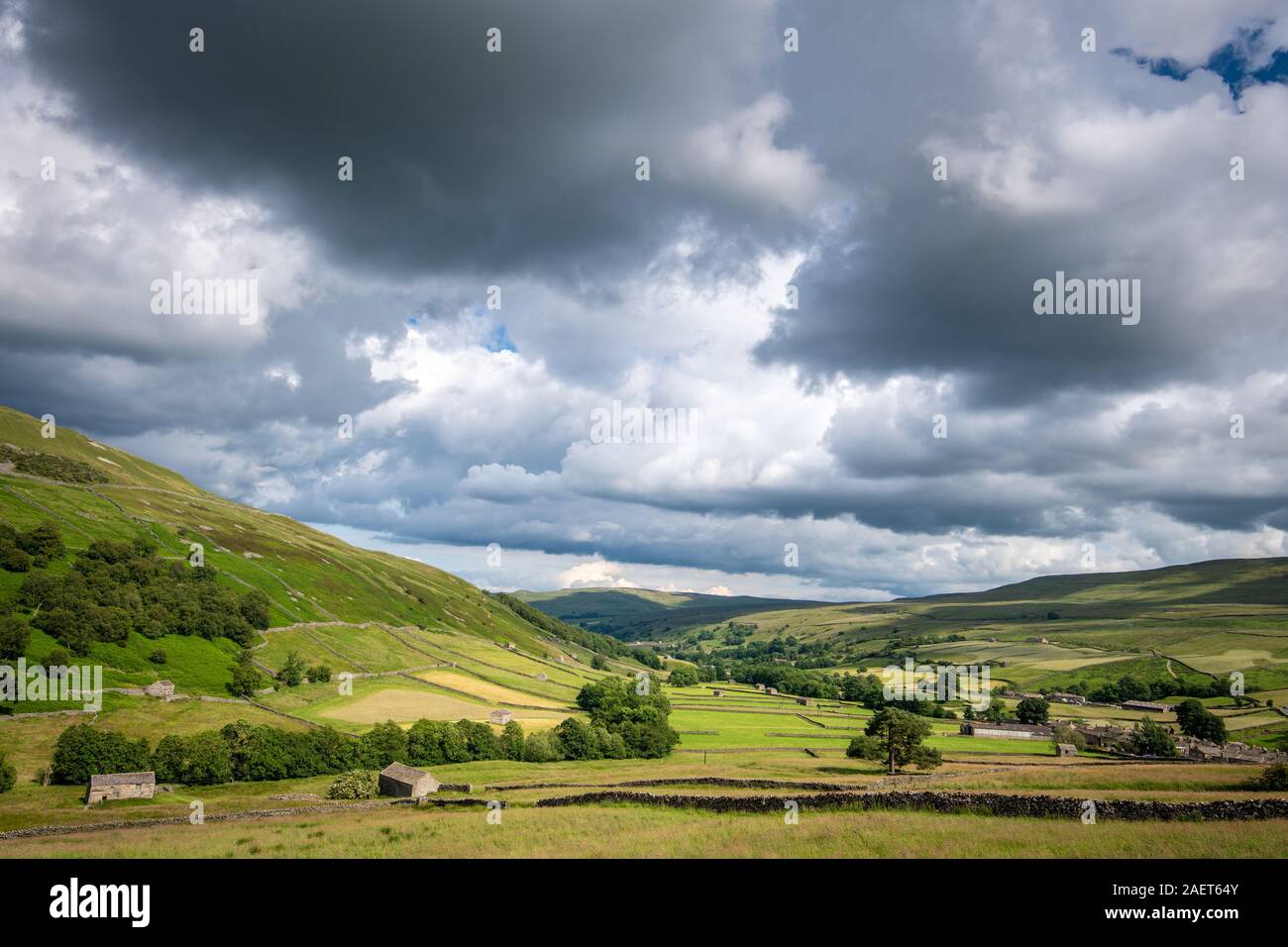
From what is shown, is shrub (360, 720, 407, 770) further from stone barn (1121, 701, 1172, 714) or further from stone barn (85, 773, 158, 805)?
stone barn (1121, 701, 1172, 714)

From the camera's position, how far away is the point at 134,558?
135500mm

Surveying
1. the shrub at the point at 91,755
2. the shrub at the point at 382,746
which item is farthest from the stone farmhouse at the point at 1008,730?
the shrub at the point at 91,755

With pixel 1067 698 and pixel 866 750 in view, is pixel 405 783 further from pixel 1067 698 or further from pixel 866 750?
pixel 1067 698

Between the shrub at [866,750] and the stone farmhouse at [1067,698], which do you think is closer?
the shrub at [866,750]

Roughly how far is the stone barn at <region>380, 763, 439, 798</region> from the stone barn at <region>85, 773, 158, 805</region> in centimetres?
2648

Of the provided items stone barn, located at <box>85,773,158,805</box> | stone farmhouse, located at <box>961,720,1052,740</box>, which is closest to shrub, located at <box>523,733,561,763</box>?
stone barn, located at <box>85,773,158,805</box>

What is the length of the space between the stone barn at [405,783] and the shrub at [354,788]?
1205 millimetres

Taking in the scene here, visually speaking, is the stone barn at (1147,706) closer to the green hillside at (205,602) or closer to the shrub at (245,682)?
the green hillside at (205,602)

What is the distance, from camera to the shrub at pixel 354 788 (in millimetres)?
64062

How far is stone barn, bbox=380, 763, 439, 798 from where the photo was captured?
6222 cm

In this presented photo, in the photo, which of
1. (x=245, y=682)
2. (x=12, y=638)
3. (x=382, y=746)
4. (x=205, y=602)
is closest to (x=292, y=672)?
(x=245, y=682)

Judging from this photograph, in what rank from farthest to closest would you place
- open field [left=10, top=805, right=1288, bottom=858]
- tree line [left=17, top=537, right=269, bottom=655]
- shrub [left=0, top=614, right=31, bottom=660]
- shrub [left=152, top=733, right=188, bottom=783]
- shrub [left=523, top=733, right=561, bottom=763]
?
tree line [left=17, top=537, right=269, bottom=655]
shrub [left=523, top=733, right=561, bottom=763]
shrub [left=0, top=614, right=31, bottom=660]
shrub [left=152, top=733, right=188, bottom=783]
open field [left=10, top=805, right=1288, bottom=858]
